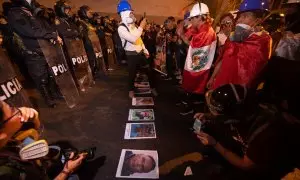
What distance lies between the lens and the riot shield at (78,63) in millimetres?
4307

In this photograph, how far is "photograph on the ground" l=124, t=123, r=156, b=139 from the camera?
2922 millimetres

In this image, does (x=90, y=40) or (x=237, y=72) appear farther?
(x=90, y=40)

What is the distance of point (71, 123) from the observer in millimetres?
3279

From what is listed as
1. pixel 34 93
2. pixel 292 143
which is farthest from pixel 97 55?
pixel 292 143

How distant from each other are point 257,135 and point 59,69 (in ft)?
11.7

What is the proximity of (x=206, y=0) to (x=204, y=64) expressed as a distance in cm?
1078

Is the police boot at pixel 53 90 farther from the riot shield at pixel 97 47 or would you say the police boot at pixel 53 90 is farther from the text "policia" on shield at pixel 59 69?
the riot shield at pixel 97 47

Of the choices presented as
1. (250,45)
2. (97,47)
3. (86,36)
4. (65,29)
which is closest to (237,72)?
(250,45)

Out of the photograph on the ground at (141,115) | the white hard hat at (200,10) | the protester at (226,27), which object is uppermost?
the white hard hat at (200,10)

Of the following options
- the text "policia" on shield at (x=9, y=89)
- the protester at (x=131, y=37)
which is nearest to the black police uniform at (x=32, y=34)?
the text "policia" on shield at (x=9, y=89)

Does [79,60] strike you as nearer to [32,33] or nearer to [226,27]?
[32,33]

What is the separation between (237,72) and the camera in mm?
2410

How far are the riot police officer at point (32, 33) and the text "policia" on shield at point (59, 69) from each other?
0.22 meters

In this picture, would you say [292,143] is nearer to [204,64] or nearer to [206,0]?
[204,64]
